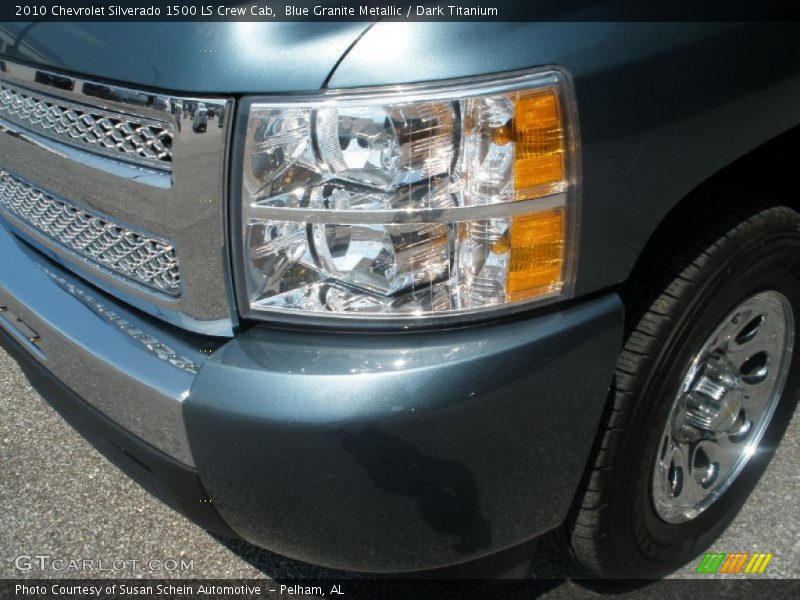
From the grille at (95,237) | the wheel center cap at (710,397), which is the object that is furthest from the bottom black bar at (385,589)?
the grille at (95,237)

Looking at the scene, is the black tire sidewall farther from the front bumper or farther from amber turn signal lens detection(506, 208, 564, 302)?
amber turn signal lens detection(506, 208, 564, 302)

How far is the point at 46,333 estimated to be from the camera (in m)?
1.82

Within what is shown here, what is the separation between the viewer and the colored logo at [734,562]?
2191 mm

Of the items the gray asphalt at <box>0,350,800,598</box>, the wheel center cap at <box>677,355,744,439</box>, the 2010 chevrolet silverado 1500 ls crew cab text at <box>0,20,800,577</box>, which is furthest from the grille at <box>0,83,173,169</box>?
the wheel center cap at <box>677,355,744,439</box>

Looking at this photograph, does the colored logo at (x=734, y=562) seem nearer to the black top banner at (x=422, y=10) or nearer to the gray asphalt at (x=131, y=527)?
the gray asphalt at (x=131, y=527)

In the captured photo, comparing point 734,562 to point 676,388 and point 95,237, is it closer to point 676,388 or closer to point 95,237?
point 676,388

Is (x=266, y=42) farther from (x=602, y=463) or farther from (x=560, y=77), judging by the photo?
(x=602, y=463)

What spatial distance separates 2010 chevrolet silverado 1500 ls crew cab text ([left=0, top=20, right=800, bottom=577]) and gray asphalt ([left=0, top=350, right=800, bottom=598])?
61 centimetres

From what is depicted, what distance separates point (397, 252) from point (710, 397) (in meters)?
1.03

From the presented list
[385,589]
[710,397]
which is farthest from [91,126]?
[710,397]

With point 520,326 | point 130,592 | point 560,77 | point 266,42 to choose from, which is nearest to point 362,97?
point 266,42

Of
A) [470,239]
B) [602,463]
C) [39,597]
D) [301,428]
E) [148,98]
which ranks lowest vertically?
[39,597]

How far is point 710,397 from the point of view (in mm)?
2004

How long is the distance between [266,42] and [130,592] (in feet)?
4.95
